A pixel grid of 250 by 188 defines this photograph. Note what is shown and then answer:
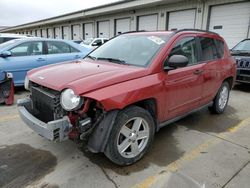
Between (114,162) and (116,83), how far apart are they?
0.96 metres

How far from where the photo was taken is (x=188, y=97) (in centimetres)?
370

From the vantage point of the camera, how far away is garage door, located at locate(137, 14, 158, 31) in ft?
54.4

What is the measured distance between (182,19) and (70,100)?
13.8m

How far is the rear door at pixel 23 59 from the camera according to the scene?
20.5 feet

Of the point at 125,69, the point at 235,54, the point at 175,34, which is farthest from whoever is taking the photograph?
the point at 235,54

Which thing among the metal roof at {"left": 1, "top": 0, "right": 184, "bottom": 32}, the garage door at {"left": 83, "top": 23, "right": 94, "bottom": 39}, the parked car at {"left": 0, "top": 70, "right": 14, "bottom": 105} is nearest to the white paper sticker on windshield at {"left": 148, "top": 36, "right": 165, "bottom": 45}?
the parked car at {"left": 0, "top": 70, "right": 14, "bottom": 105}

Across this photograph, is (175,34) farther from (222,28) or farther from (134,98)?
(222,28)

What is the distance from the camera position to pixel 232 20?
12.2 metres

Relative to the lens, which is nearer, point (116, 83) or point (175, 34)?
point (116, 83)

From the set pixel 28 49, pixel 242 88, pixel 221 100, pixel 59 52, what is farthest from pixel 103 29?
pixel 221 100

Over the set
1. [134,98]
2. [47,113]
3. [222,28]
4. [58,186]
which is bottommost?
[58,186]

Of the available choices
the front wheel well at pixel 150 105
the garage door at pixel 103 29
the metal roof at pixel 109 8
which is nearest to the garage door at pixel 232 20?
the metal roof at pixel 109 8

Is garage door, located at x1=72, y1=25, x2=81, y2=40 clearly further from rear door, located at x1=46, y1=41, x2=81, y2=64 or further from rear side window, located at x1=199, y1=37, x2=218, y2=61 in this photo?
rear side window, located at x1=199, y1=37, x2=218, y2=61

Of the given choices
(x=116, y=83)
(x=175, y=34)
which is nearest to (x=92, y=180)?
(x=116, y=83)
